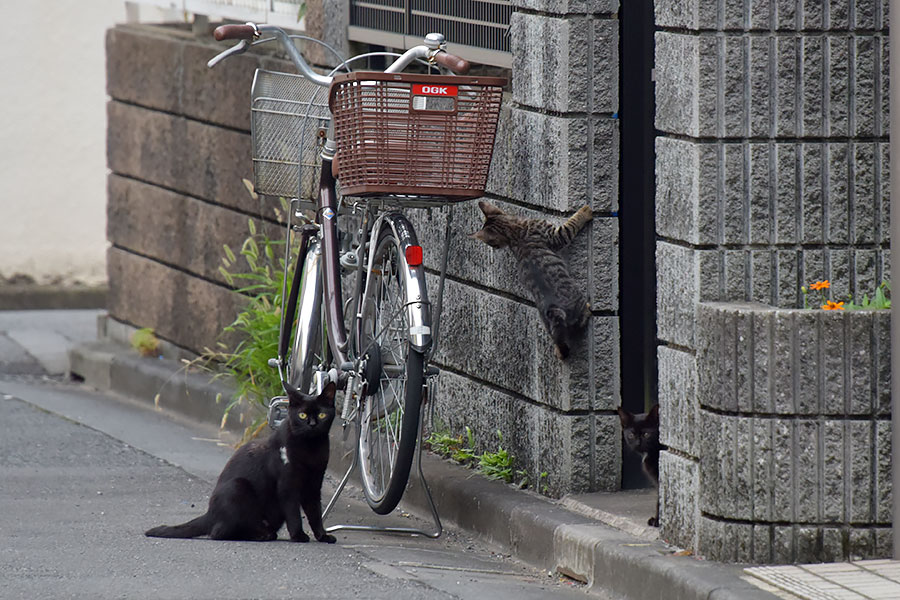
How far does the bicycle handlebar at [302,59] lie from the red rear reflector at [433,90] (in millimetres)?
76

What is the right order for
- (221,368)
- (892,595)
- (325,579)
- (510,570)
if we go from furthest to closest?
(221,368), (510,570), (325,579), (892,595)

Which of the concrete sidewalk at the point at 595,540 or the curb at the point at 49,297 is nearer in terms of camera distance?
the concrete sidewalk at the point at 595,540

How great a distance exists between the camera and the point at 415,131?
196 inches

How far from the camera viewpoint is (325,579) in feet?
15.6

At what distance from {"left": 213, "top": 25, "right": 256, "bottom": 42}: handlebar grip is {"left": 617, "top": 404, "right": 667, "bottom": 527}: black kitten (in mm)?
1985

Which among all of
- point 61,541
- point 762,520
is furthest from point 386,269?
point 762,520

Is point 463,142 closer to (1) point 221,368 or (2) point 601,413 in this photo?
(2) point 601,413

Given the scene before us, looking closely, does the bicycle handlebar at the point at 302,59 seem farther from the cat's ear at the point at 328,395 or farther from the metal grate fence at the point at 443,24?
the cat's ear at the point at 328,395

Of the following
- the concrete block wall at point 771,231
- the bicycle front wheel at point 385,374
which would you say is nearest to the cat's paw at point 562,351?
the bicycle front wheel at point 385,374

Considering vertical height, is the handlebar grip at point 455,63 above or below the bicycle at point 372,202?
above

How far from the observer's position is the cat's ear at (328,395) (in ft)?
18.0

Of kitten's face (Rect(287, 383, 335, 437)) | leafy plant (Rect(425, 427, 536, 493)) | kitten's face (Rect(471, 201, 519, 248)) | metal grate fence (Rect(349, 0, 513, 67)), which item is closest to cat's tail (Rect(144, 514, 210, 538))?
kitten's face (Rect(287, 383, 335, 437))

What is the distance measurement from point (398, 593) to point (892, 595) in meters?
1.46

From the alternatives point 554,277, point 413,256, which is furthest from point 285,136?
point 554,277
